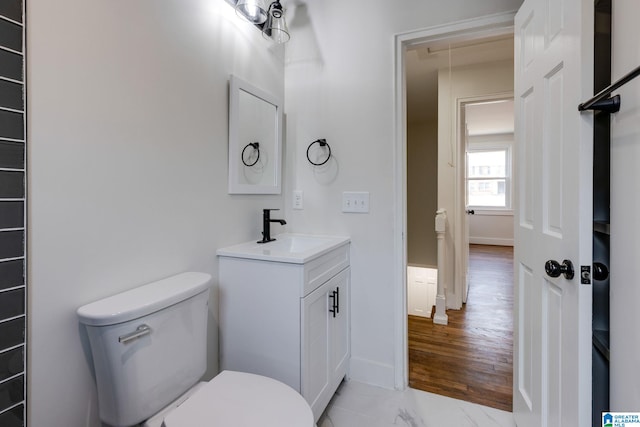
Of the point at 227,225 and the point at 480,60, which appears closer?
the point at 227,225

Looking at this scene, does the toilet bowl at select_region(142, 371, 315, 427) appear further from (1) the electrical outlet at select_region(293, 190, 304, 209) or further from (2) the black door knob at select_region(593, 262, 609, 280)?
(1) the electrical outlet at select_region(293, 190, 304, 209)

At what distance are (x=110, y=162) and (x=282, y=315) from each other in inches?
35.0

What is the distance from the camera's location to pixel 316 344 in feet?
4.86

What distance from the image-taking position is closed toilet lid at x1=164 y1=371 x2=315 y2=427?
917 millimetres

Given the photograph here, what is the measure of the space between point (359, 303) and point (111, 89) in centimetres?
160

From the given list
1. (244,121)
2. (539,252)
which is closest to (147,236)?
(244,121)

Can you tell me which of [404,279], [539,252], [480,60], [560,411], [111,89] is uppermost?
[480,60]

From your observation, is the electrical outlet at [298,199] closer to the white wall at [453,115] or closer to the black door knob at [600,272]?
the black door knob at [600,272]

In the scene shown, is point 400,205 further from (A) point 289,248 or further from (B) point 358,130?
(A) point 289,248

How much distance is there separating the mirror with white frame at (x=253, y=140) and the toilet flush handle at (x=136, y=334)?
0.79 meters

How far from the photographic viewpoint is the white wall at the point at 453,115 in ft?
9.44

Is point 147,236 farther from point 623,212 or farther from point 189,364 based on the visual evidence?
point 623,212

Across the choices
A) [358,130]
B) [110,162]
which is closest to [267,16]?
[358,130]

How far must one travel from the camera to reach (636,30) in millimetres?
Result: 799
